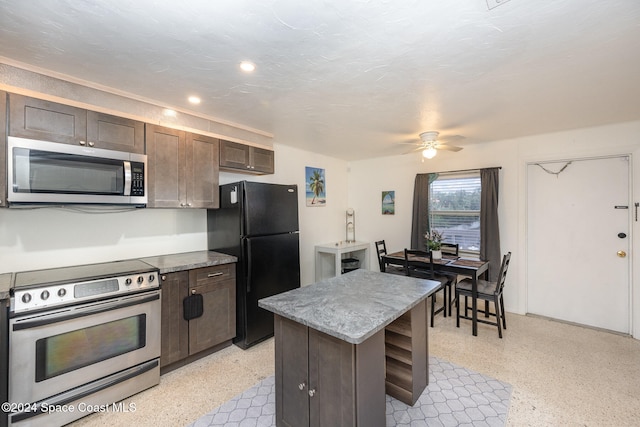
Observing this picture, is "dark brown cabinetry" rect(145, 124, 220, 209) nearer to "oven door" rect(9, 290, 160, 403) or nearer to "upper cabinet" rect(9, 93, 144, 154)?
"upper cabinet" rect(9, 93, 144, 154)

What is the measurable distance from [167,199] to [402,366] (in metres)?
2.44

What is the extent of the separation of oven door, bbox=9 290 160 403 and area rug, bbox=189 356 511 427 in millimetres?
771

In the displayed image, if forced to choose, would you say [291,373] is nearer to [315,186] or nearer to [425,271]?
[425,271]

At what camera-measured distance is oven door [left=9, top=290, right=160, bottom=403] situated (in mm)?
1695

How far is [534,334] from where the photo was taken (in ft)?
10.3

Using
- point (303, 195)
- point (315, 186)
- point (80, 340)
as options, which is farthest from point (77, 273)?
point (315, 186)

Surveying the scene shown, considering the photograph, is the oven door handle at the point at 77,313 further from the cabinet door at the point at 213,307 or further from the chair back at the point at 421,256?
the chair back at the point at 421,256

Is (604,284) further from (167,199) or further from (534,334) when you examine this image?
(167,199)

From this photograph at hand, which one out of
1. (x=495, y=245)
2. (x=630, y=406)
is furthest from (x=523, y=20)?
→ (x=495, y=245)

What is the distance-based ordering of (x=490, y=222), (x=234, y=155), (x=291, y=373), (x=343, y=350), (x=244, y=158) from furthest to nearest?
(x=490, y=222) < (x=244, y=158) < (x=234, y=155) < (x=291, y=373) < (x=343, y=350)

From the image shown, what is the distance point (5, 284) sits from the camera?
178 cm

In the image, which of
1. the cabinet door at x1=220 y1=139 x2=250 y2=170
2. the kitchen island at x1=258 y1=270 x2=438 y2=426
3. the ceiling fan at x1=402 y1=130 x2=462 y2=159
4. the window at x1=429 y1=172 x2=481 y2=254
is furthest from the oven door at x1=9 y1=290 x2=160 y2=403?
the window at x1=429 y1=172 x2=481 y2=254

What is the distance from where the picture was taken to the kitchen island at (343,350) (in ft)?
4.61

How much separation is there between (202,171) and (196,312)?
4.50 ft
